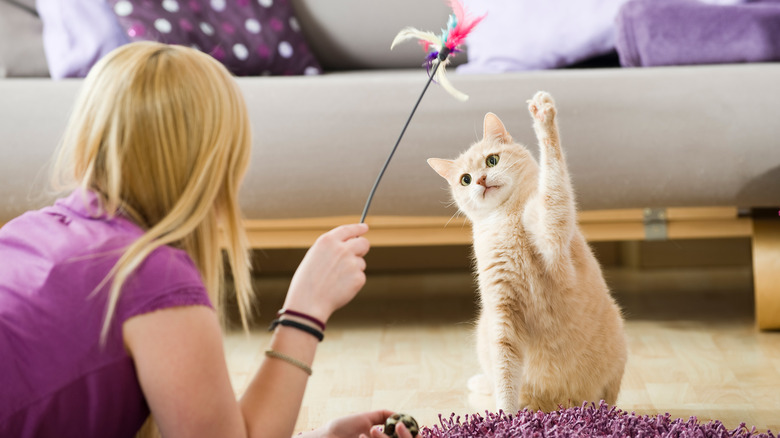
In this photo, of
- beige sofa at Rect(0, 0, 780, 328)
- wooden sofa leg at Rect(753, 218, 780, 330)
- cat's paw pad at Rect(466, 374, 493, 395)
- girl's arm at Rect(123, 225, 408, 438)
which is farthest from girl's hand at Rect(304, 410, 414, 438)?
wooden sofa leg at Rect(753, 218, 780, 330)

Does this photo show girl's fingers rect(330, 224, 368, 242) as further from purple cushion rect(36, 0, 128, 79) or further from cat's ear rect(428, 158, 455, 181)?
purple cushion rect(36, 0, 128, 79)

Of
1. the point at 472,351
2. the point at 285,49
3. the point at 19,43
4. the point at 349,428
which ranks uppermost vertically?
the point at 285,49

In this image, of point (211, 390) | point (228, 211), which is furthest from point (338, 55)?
point (211, 390)

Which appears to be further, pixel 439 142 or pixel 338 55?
pixel 338 55

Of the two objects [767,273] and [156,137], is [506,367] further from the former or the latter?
[767,273]

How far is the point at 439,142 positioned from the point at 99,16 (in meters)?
0.94

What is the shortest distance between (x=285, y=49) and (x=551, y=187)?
1274mm

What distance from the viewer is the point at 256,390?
3.10ft

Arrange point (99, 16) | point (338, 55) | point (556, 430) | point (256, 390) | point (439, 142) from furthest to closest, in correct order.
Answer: point (338, 55) < point (99, 16) < point (439, 142) < point (556, 430) < point (256, 390)

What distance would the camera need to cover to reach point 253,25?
7.28 feet

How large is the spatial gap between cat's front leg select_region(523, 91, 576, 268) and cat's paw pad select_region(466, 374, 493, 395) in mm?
338

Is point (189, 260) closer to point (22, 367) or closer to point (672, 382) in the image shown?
point (22, 367)

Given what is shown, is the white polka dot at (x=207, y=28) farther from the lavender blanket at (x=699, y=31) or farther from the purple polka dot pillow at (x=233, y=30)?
the lavender blanket at (x=699, y=31)

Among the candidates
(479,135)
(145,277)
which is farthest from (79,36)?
(145,277)
